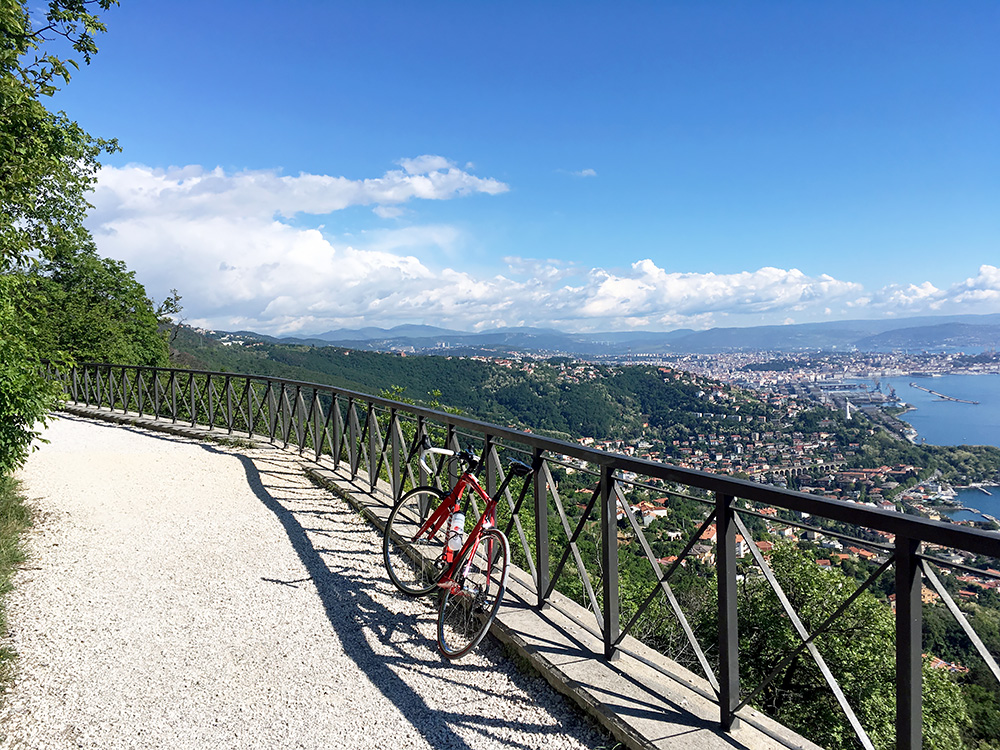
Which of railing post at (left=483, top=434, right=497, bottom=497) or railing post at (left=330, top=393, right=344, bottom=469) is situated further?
railing post at (left=330, top=393, right=344, bottom=469)

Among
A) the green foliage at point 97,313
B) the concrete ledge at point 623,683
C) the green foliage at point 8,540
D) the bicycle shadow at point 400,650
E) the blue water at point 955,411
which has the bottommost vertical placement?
the blue water at point 955,411

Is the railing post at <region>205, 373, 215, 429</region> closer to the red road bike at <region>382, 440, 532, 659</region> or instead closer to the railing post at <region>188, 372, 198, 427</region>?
the railing post at <region>188, 372, 198, 427</region>

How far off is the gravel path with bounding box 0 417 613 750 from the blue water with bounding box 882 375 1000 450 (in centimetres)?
3117

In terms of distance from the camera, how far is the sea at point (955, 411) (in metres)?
31.8

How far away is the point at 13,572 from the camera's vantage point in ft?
15.8

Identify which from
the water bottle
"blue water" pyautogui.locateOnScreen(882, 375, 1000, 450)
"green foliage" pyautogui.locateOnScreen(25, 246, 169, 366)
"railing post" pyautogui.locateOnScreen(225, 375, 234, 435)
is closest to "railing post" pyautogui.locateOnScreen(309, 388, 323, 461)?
"railing post" pyautogui.locateOnScreen(225, 375, 234, 435)

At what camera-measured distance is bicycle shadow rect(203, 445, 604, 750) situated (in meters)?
3.00

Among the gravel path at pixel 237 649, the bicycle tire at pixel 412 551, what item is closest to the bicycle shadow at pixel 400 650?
the gravel path at pixel 237 649

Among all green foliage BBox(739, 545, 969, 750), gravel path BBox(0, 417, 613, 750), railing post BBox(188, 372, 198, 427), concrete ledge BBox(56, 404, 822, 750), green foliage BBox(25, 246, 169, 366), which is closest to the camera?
concrete ledge BBox(56, 404, 822, 750)

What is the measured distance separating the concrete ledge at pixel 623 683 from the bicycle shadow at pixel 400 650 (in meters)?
0.15

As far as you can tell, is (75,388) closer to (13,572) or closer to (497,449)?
(13,572)

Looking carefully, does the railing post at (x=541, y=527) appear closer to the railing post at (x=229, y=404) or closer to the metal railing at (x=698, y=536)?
the metal railing at (x=698, y=536)

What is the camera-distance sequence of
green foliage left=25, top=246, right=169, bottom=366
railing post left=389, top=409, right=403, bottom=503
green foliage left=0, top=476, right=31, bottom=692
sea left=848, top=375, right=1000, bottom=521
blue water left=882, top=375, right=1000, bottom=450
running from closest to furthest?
1. green foliage left=0, top=476, right=31, bottom=692
2. railing post left=389, top=409, right=403, bottom=503
3. green foliage left=25, top=246, right=169, bottom=366
4. sea left=848, top=375, right=1000, bottom=521
5. blue water left=882, top=375, right=1000, bottom=450

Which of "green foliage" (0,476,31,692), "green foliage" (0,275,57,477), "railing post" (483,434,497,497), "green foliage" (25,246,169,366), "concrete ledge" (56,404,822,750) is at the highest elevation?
"green foliage" (25,246,169,366)
